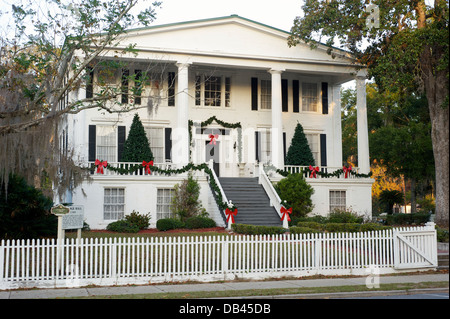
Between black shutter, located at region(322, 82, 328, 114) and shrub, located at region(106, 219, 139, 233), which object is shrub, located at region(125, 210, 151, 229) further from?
black shutter, located at region(322, 82, 328, 114)

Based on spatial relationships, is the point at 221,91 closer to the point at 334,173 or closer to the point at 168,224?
the point at 334,173

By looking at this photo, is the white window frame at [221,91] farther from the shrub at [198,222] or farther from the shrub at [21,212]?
the shrub at [21,212]

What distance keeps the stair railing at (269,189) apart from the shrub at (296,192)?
0.63 m

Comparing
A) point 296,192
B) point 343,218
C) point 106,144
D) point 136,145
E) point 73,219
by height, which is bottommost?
point 343,218

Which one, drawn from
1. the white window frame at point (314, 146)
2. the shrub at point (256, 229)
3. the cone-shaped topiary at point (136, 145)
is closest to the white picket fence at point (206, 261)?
the shrub at point (256, 229)

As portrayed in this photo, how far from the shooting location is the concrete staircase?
23766mm

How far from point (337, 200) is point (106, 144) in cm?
1250

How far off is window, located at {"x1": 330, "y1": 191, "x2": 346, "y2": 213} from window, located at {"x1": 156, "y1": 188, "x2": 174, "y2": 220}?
856 centimetres

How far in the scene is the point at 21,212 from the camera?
17.5m

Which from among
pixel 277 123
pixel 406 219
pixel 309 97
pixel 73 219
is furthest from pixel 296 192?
pixel 73 219

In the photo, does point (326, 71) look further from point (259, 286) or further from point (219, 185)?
point (259, 286)

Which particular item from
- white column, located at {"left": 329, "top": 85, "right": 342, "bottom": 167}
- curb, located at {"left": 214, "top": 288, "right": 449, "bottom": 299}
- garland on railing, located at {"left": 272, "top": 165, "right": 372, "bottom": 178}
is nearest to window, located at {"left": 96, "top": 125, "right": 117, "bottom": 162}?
garland on railing, located at {"left": 272, "top": 165, "right": 372, "bottom": 178}

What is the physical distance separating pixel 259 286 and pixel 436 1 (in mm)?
15812

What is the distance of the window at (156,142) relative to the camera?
28844mm
